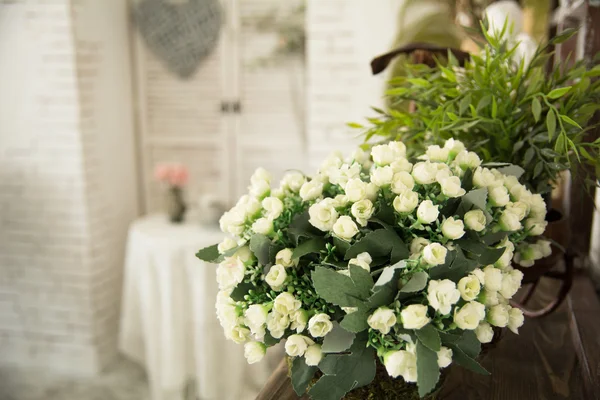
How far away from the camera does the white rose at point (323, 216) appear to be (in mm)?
741

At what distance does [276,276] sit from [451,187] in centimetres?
24

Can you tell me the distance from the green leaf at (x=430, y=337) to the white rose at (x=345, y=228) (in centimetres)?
14

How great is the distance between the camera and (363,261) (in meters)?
0.71

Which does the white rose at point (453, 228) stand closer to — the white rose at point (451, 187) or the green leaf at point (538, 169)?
the white rose at point (451, 187)

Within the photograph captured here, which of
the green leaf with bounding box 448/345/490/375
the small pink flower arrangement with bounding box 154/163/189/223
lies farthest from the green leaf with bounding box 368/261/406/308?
the small pink flower arrangement with bounding box 154/163/189/223

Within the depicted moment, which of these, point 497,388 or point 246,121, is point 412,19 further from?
point 497,388

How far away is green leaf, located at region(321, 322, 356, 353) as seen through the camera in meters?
0.71

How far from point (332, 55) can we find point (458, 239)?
1908 millimetres

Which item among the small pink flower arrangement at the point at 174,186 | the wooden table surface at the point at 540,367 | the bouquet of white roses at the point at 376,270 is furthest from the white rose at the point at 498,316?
the small pink flower arrangement at the point at 174,186

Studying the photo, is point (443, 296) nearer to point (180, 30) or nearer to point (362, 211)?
point (362, 211)

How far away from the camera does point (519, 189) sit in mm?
843

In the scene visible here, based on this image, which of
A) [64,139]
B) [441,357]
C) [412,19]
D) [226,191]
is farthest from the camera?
[226,191]

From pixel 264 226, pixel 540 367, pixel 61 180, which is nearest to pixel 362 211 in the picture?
pixel 264 226

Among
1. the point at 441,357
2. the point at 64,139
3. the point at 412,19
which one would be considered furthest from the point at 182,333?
the point at 441,357
